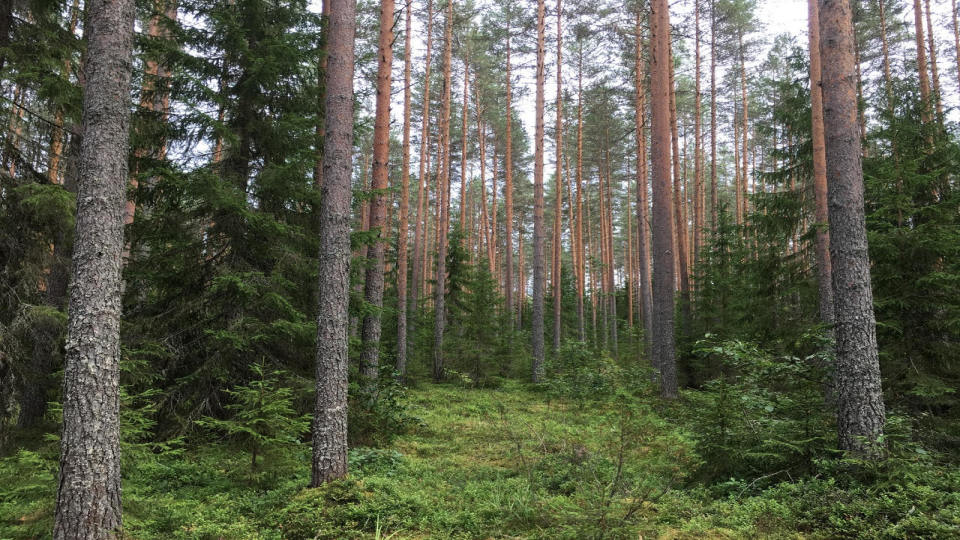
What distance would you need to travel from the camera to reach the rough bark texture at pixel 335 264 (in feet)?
17.8

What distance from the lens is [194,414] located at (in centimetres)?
724

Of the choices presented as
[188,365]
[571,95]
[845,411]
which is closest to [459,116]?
[571,95]

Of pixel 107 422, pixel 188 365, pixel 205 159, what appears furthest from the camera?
pixel 205 159

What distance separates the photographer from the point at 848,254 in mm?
5457

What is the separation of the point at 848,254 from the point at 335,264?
6090 mm

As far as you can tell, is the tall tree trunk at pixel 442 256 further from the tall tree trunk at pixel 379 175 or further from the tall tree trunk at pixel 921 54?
the tall tree trunk at pixel 921 54

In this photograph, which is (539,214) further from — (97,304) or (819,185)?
(97,304)

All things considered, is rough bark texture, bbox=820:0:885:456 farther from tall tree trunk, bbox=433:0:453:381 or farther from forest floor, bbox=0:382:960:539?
tall tree trunk, bbox=433:0:453:381

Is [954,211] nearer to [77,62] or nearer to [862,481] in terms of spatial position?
[862,481]

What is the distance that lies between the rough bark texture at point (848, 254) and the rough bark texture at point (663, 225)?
6055 mm

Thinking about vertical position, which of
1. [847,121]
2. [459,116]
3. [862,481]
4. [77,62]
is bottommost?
[862,481]

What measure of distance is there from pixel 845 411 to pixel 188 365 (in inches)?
369

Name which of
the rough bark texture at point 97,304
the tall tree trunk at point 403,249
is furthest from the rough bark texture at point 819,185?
the rough bark texture at point 97,304

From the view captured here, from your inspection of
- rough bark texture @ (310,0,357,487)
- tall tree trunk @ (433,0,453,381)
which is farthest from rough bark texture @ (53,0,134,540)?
tall tree trunk @ (433,0,453,381)
